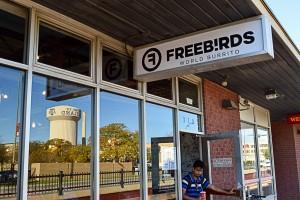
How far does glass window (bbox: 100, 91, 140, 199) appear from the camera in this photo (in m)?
5.02

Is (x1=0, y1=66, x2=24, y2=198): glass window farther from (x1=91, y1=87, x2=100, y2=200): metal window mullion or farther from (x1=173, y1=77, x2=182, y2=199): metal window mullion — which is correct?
(x1=173, y1=77, x2=182, y2=199): metal window mullion

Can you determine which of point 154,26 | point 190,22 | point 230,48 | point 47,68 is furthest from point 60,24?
point 230,48

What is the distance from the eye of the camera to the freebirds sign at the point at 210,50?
4.29 meters

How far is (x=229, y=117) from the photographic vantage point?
8734 millimetres

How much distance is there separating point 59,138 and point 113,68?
4.17 ft

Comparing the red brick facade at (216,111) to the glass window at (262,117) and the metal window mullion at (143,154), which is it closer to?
the metal window mullion at (143,154)

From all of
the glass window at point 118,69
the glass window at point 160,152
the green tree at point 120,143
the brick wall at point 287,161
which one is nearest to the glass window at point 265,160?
the brick wall at point 287,161

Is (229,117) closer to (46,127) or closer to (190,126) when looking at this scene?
(190,126)

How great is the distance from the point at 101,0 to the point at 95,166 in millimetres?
2069

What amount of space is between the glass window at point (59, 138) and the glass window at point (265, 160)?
7687mm

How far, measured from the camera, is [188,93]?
7250 mm

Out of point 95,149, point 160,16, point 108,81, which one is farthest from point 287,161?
point 160,16

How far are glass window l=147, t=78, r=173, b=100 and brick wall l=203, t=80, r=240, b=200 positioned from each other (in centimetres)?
131

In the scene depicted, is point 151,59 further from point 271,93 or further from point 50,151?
point 271,93
